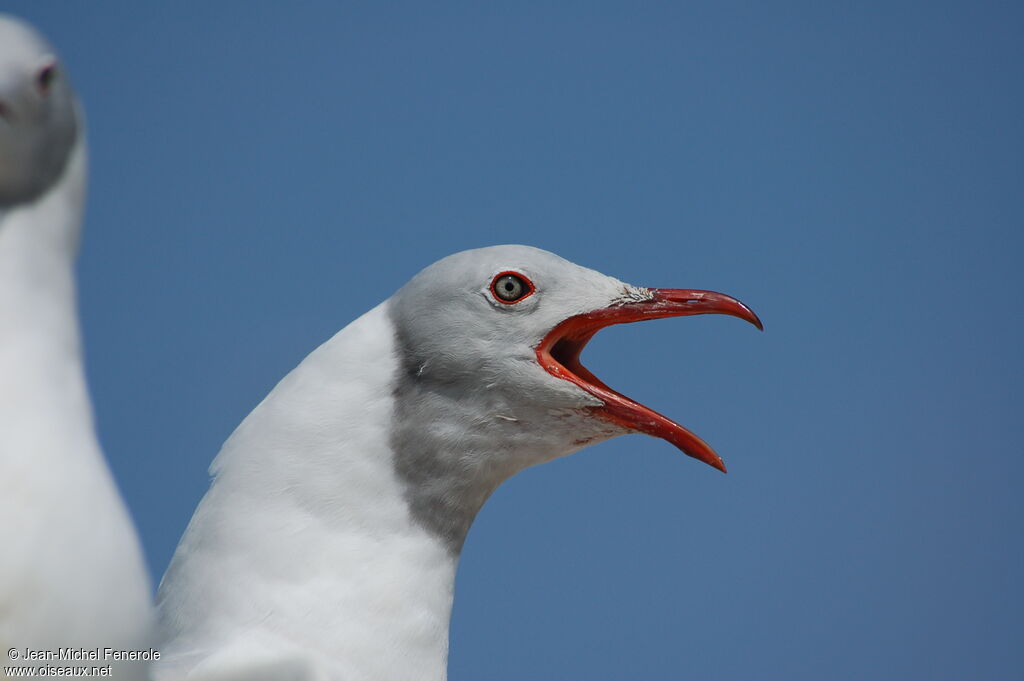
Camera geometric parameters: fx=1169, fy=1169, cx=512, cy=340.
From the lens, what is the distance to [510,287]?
261 cm

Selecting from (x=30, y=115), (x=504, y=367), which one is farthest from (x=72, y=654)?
(x=504, y=367)

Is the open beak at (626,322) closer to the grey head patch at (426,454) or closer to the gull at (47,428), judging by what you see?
the grey head patch at (426,454)

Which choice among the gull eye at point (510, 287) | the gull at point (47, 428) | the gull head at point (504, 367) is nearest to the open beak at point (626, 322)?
the gull head at point (504, 367)

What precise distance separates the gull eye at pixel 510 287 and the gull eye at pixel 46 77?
51.6 inches

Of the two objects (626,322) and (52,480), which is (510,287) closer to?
(626,322)

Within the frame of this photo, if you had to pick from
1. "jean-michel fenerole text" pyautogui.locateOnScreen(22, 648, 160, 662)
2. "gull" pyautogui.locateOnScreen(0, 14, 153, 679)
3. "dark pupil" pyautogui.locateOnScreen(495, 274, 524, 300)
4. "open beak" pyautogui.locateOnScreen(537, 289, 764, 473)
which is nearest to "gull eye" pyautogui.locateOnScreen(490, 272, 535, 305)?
"dark pupil" pyautogui.locateOnScreen(495, 274, 524, 300)

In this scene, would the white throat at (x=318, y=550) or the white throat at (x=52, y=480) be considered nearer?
the white throat at (x=52, y=480)

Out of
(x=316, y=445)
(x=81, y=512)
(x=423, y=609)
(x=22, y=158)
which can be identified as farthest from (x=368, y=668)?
(x=22, y=158)

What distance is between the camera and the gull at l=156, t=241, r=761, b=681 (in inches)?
90.3

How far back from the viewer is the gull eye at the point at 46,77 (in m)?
1.38

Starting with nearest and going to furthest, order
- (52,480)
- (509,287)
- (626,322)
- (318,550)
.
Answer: (52,480)
(318,550)
(509,287)
(626,322)

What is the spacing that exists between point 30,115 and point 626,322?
1604 mm

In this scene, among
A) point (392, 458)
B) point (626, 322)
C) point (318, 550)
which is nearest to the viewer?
point (318, 550)

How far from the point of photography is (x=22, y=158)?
1386mm
